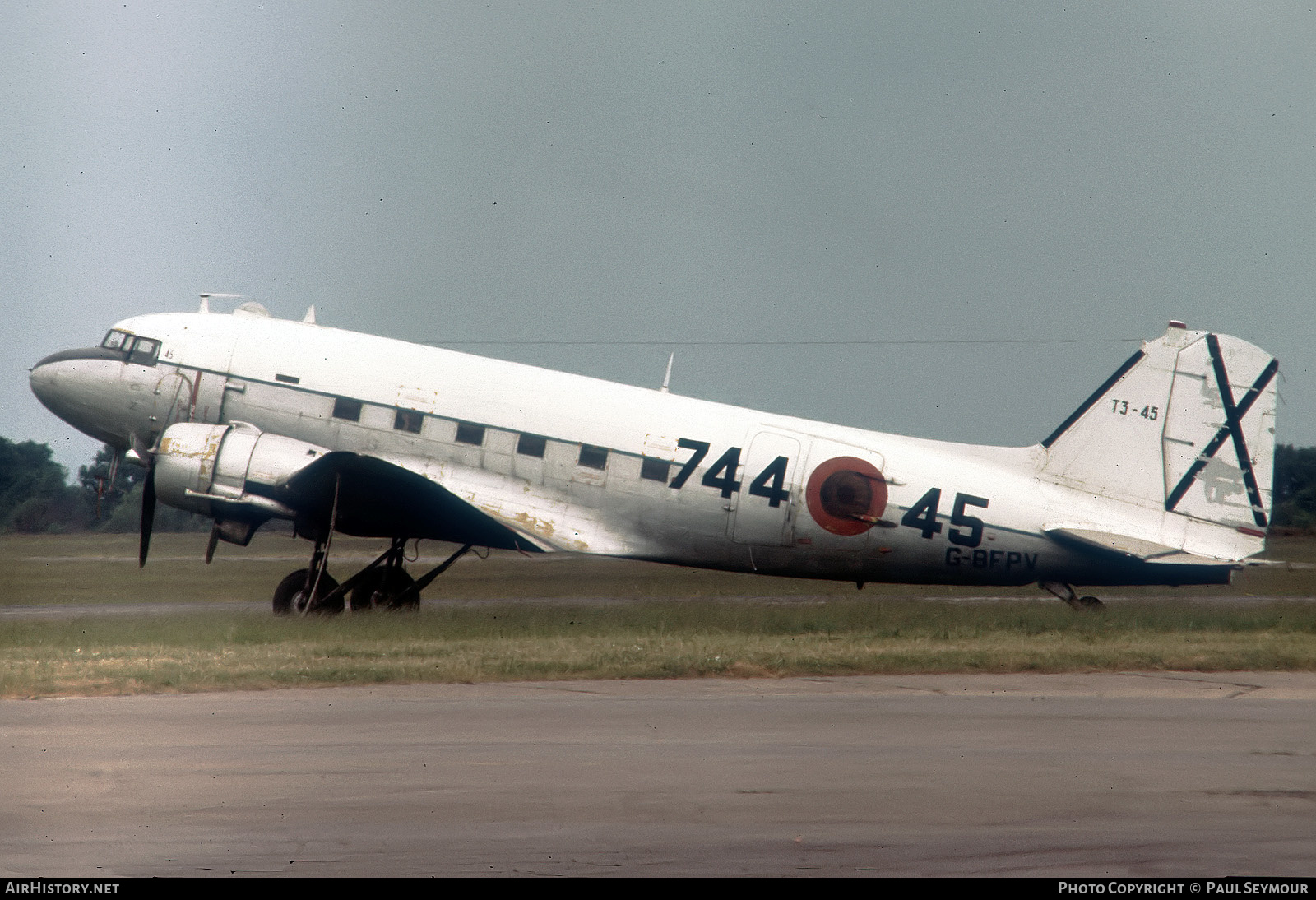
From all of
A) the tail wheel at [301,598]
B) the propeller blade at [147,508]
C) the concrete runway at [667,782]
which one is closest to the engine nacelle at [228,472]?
the propeller blade at [147,508]

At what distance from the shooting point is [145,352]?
66.8 feet

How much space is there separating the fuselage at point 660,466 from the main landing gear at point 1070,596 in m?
0.22

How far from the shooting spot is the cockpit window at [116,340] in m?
20.6

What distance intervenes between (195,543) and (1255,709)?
28953 mm

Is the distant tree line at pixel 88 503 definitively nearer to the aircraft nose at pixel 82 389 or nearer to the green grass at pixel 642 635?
the green grass at pixel 642 635

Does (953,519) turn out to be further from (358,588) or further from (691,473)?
(358,588)

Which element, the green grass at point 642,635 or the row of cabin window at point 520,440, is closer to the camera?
the green grass at point 642,635

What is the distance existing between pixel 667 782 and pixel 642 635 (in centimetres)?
877

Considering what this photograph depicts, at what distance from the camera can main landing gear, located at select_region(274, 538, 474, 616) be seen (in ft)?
62.7

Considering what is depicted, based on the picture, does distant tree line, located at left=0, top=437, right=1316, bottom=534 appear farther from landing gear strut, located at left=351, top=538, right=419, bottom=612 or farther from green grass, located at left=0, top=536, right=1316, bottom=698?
landing gear strut, located at left=351, top=538, right=419, bottom=612

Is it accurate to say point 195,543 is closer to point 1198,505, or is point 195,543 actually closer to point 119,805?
point 1198,505

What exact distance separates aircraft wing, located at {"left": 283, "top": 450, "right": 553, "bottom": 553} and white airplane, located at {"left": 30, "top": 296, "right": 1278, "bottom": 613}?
40 millimetres
